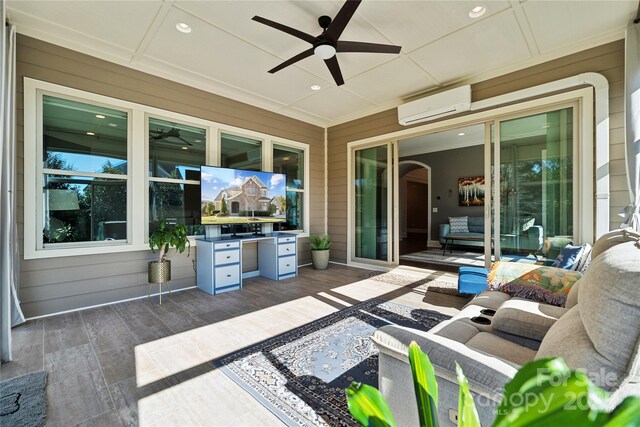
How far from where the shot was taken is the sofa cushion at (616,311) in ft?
2.59

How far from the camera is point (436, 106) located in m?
4.32

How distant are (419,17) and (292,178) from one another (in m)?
3.50

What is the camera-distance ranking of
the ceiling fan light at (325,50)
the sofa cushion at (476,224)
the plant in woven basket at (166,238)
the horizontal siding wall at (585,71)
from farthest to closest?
the sofa cushion at (476,224) < the plant in woven basket at (166,238) < the horizontal siding wall at (585,71) < the ceiling fan light at (325,50)

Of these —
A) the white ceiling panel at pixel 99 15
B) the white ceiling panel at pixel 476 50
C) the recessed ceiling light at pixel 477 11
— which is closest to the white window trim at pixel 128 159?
the white ceiling panel at pixel 99 15

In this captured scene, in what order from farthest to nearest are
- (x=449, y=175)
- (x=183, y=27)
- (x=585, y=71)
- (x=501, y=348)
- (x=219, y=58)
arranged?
1. (x=449, y=175)
2. (x=219, y=58)
3. (x=585, y=71)
4. (x=183, y=27)
5. (x=501, y=348)

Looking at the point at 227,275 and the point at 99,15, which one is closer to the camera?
the point at 99,15

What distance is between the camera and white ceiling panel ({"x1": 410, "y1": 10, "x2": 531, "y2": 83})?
3.08m

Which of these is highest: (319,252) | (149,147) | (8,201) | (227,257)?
(149,147)

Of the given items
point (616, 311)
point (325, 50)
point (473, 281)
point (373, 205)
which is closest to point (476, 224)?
point (373, 205)

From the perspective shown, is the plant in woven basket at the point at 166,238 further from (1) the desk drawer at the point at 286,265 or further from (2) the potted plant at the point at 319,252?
(2) the potted plant at the point at 319,252

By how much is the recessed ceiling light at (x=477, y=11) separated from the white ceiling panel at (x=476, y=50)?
0.49ft

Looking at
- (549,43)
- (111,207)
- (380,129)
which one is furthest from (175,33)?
(549,43)

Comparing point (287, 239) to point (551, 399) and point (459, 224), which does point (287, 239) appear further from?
point (459, 224)

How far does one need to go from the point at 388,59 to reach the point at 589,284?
3.51m
